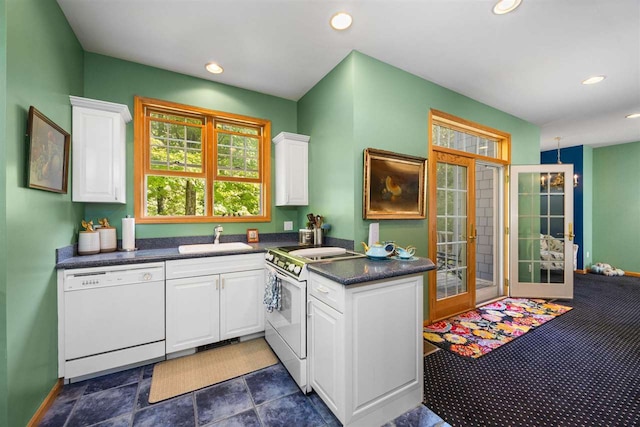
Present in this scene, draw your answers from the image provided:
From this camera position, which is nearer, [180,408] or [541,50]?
[180,408]

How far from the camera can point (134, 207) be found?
102 inches

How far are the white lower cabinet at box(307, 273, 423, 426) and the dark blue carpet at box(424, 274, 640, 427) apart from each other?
363 mm

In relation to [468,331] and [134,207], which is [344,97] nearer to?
[134,207]

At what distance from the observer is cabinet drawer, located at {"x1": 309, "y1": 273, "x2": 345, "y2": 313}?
147cm

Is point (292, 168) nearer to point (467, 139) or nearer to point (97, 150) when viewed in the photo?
point (97, 150)

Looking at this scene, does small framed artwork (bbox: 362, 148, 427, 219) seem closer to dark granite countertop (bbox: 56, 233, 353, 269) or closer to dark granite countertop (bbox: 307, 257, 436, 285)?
dark granite countertop (bbox: 56, 233, 353, 269)

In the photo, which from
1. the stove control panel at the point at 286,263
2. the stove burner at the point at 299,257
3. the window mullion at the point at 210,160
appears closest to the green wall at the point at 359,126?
the stove burner at the point at 299,257

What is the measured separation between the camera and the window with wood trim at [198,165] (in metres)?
2.71

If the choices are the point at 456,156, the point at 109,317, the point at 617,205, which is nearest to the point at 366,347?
the point at 109,317

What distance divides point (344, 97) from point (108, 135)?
7.20 feet

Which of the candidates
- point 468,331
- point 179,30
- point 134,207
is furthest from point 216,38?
point 468,331

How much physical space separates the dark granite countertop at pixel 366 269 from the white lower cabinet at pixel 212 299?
994mm

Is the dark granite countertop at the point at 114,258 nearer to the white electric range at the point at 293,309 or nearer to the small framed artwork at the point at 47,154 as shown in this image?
the small framed artwork at the point at 47,154

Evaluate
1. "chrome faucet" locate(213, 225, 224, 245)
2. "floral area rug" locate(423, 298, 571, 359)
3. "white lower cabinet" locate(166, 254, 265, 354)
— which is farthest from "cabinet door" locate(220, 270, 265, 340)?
"floral area rug" locate(423, 298, 571, 359)
